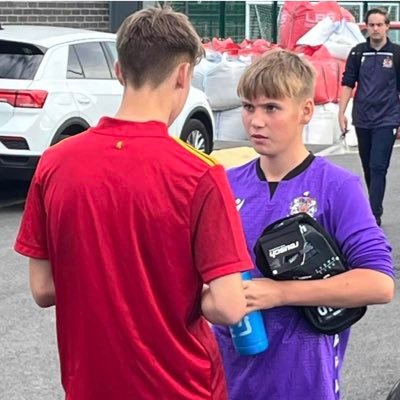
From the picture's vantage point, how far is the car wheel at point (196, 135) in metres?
12.1

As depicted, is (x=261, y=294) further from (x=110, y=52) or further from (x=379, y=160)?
(x=110, y=52)

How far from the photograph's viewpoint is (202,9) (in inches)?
825

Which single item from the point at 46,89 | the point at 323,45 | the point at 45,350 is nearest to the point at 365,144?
the point at 46,89

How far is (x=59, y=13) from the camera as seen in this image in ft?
58.4

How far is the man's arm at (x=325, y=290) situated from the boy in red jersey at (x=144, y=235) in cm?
19

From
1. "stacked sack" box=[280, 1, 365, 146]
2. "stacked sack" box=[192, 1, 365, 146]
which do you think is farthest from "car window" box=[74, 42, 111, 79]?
"stacked sack" box=[192, 1, 365, 146]

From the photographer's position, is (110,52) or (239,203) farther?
(110,52)

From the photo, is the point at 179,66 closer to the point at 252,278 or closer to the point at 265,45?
the point at 252,278

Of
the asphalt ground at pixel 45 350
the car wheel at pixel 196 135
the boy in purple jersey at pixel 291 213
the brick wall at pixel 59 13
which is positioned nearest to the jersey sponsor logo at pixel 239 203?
the boy in purple jersey at pixel 291 213

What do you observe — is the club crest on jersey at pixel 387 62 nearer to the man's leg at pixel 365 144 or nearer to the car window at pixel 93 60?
the man's leg at pixel 365 144

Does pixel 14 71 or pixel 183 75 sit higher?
pixel 183 75

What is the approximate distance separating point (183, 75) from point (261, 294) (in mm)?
539

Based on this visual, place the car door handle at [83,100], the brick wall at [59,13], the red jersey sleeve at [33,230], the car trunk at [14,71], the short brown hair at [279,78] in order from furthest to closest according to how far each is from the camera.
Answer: the brick wall at [59,13]
the car door handle at [83,100]
the car trunk at [14,71]
the short brown hair at [279,78]
the red jersey sleeve at [33,230]

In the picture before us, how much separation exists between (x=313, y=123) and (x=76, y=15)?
523 cm
